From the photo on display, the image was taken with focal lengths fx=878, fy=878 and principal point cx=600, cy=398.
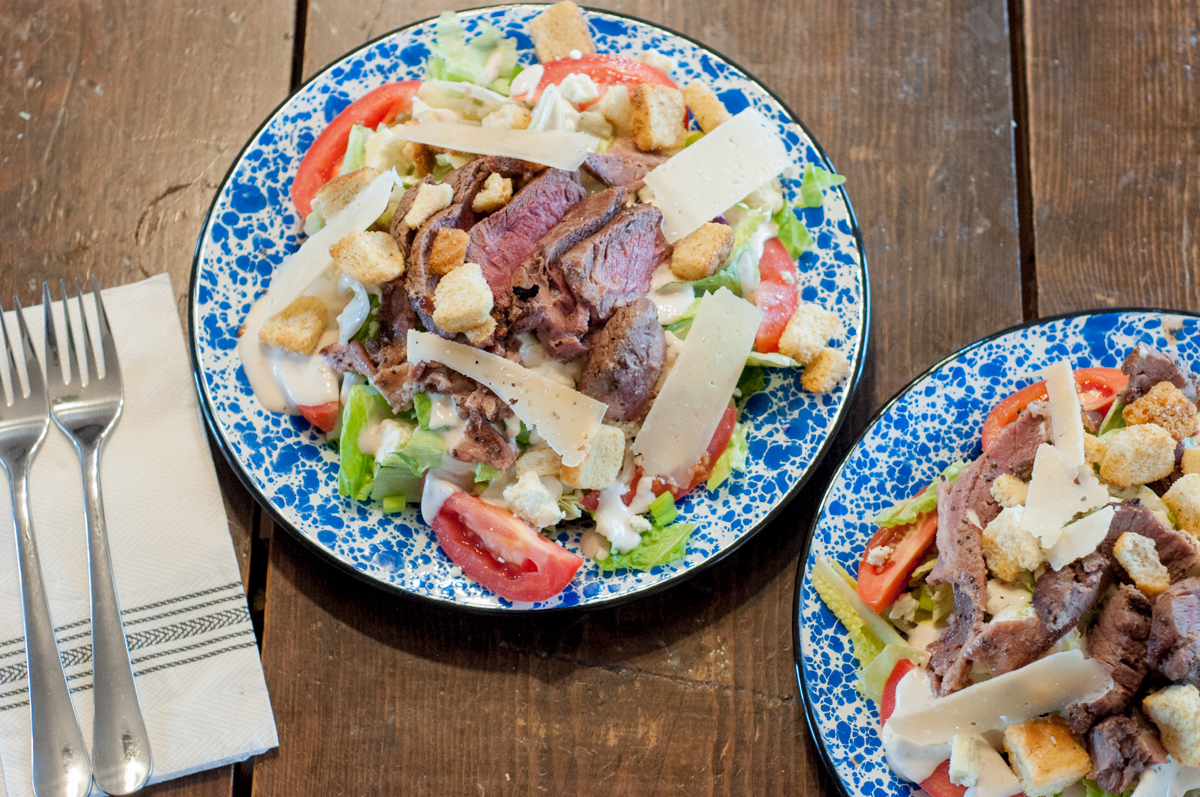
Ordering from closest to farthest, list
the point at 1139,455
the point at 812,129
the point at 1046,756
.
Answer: the point at 1046,756 < the point at 1139,455 < the point at 812,129

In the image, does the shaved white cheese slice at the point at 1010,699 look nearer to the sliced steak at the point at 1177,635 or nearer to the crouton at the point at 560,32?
the sliced steak at the point at 1177,635

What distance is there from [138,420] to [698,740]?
1788 mm

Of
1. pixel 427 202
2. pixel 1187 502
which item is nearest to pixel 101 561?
pixel 427 202

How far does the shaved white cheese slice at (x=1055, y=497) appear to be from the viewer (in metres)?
1.87

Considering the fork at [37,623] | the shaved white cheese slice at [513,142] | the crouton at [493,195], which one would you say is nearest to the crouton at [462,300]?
the crouton at [493,195]

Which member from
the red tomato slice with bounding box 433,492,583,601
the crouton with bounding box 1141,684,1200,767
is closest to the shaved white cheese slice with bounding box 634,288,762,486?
the red tomato slice with bounding box 433,492,583,601

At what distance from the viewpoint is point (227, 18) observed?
114 inches

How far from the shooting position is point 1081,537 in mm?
1833

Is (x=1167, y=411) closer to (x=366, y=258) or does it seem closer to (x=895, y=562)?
(x=895, y=562)

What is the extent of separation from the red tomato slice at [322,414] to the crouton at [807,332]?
1196 mm

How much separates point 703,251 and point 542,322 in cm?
45

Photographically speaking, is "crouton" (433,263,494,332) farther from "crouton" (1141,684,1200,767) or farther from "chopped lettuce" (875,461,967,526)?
"crouton" (1141,684,1200,767)

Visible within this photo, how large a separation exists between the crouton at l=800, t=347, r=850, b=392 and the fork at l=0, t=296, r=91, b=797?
6.76 feet

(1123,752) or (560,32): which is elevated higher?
(560,32)
